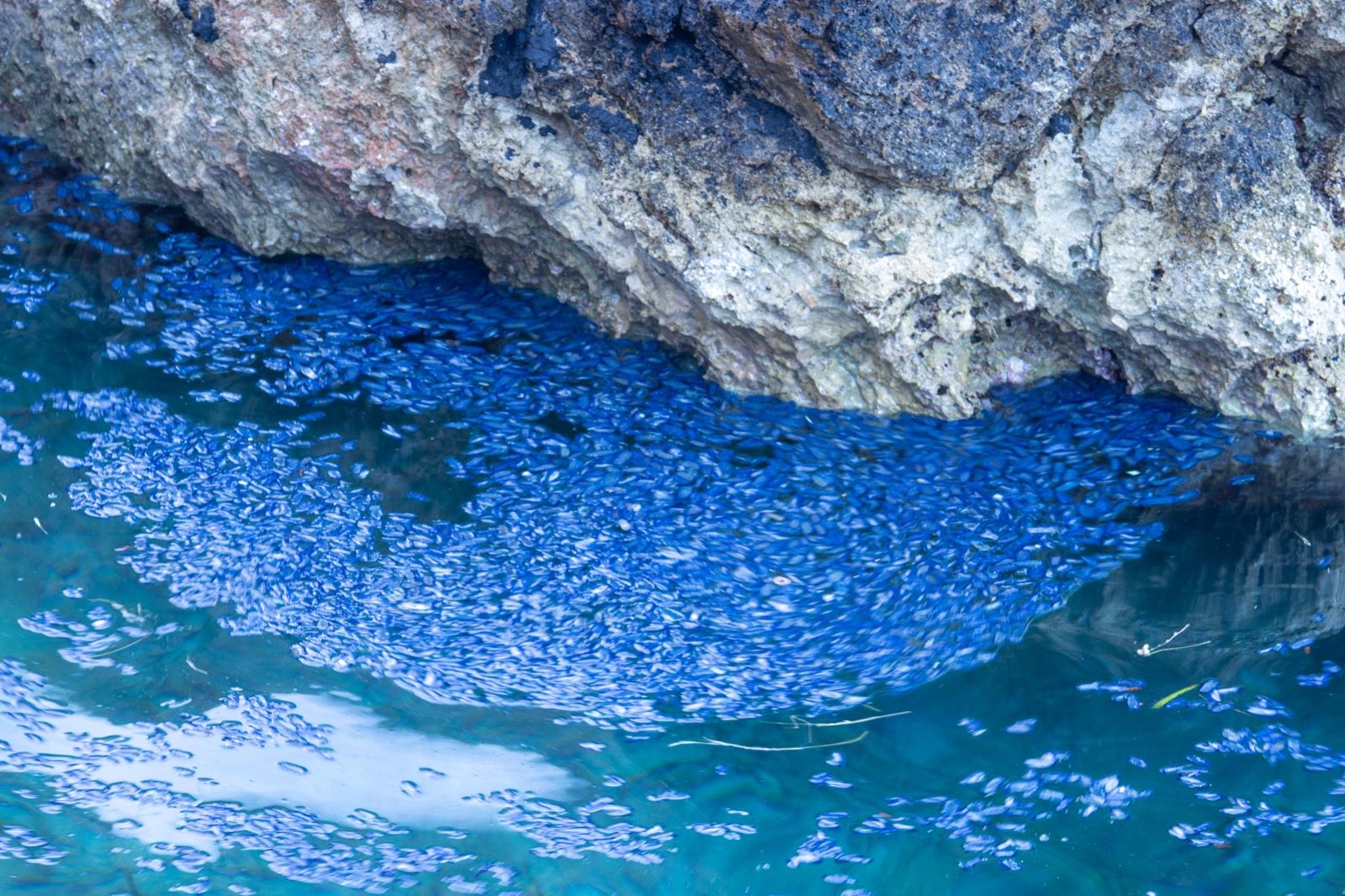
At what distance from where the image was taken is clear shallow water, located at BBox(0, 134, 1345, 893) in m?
2.38

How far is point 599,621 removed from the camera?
280 cm

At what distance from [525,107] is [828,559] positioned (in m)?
1.53

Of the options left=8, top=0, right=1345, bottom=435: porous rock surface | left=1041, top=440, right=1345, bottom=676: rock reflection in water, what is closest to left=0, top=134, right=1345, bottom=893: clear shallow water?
left=1041, top=440, right=1345, bottom=676: rock reflection in water

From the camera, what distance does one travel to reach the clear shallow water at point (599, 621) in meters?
2.38

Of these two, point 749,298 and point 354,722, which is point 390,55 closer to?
point 749,298

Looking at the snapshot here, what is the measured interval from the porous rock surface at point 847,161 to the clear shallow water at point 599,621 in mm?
224

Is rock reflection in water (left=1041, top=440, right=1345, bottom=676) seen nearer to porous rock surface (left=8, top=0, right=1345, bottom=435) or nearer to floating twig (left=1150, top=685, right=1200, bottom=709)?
floating twig (left=1150, top=685, right=1200, bottom=709)

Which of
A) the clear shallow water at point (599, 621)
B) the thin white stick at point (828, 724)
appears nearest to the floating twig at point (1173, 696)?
the clear shallow water at point (599, 621)

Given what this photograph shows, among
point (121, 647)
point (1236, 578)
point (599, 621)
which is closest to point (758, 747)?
point (599, 621)

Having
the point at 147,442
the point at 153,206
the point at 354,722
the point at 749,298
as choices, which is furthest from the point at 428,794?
the point at 153,206

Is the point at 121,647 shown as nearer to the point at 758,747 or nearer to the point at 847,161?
the point at 758,747

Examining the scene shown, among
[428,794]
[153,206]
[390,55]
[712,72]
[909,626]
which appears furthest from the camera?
[153,206]

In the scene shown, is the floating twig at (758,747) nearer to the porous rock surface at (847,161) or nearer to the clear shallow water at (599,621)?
the clear shallow water at (599,621)

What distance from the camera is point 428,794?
8.05ft
